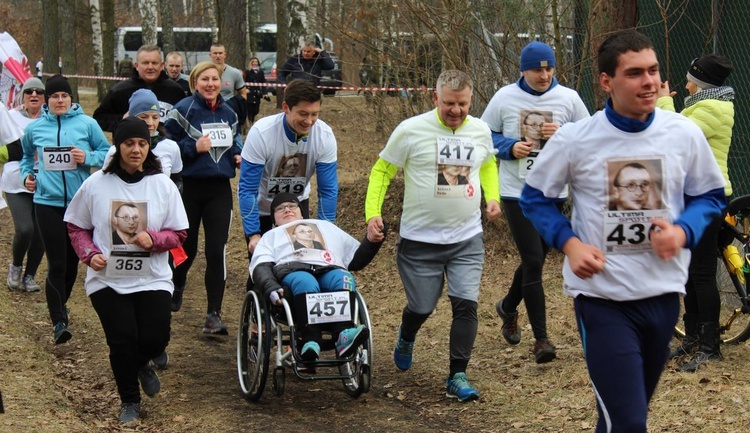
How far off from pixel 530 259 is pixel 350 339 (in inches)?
68.3

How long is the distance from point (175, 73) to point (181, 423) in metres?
5.64

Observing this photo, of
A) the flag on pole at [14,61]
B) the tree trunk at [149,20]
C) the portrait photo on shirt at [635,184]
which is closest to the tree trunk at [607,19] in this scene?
the portrait photo on shirt at [635,184]

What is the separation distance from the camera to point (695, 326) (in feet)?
24.1

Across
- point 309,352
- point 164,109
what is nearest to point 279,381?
point 309,352

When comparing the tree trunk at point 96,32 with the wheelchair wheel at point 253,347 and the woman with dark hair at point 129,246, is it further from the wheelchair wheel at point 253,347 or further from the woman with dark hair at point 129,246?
the woman with dark hair at point 129,246

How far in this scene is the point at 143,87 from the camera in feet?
33.2

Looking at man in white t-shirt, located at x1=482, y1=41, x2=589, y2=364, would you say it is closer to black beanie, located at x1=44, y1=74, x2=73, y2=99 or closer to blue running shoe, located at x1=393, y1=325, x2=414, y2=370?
blue running shoe, located at x1=393, y1=325, x2=414, y2=370

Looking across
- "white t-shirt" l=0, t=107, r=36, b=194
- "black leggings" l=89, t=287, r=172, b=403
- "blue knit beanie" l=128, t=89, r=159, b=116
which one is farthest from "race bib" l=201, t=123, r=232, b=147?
"black leggings" l=89, t=287, r=172, b=403

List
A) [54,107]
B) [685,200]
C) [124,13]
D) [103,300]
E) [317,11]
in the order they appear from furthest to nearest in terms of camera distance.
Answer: [124,13], [317,11], [54,107], [103,300], [685,200]

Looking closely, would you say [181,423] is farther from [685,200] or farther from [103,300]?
[685,200]

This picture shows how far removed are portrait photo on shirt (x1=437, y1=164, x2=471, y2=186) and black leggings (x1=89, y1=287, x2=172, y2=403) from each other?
198cm

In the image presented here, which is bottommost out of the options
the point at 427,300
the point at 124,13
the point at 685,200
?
the point at 427,300

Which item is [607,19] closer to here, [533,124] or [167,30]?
[533,124]

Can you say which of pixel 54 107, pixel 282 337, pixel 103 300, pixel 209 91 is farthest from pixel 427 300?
pixel 54 107
